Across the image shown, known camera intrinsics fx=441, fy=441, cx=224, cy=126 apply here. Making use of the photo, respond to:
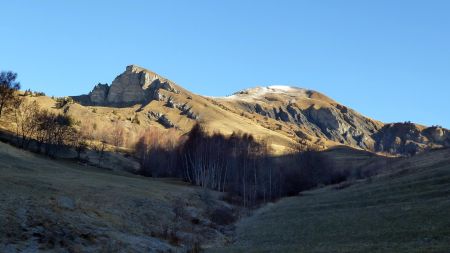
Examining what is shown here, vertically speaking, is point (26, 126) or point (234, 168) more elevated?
point (26, 126)

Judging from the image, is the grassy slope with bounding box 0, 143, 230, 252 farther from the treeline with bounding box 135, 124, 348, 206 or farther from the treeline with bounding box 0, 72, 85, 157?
the treeline with bounding box 0, 72, 85, 157

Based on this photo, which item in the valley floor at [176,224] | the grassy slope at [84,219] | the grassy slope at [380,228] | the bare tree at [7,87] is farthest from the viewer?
the bare tree at [7,87]

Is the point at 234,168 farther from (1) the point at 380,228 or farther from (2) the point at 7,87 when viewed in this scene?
(1) the point at 380,228

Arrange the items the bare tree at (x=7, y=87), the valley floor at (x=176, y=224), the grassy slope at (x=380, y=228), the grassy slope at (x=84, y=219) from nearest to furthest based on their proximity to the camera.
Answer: the grassy slope at (x=84, y=219) → the valley floor at (x=176, y=224) → the grassy slope at (x=380, y=228) → the bare tree at (x=7, y=87)

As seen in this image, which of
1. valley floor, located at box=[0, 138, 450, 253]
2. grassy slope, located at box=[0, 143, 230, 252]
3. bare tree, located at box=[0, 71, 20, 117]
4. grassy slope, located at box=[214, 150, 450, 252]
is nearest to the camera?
grassy slope, located at box=[0, 143, 230, 252]

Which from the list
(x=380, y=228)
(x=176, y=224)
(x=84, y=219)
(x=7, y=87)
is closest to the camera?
(x=84, y=219)

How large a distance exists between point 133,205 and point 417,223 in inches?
1257

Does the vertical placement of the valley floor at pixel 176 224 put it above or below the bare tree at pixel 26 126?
below

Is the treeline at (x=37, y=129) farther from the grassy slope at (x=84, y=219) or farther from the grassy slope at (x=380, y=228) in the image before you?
the grassy slope at (x=380, y=228)

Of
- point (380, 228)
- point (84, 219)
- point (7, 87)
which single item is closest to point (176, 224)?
Result: point (84, 219)

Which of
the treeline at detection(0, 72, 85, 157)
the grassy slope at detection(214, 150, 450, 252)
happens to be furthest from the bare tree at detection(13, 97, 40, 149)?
the grassy slope at detection(214, 150, 450, 252)

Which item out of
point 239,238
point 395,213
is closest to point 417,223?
point 395,213

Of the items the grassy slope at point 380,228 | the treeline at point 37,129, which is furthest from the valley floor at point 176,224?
the treeline at point 37,129

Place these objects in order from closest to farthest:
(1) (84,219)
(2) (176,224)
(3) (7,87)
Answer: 1. (1) (84,219)
2. (2) (176,224)
3. (3) (7,87)
